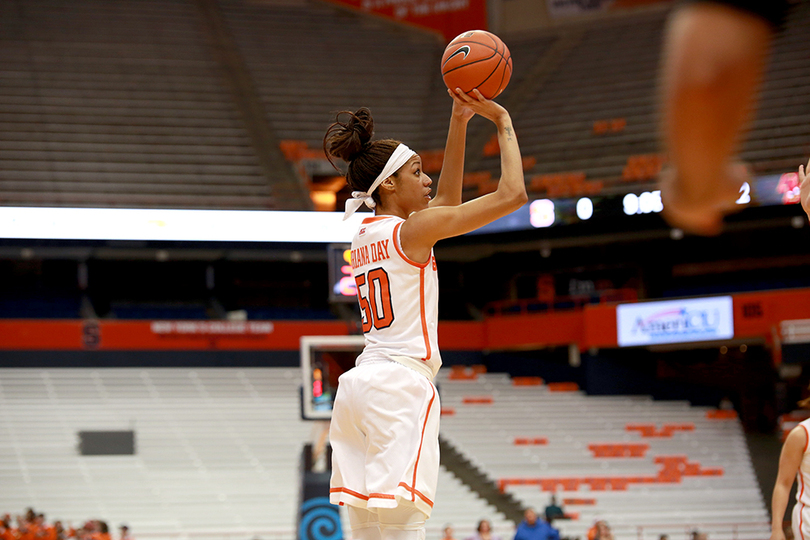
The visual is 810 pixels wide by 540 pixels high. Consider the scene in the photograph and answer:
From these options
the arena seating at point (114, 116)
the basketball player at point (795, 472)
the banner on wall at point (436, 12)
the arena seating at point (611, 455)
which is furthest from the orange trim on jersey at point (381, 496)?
the banner on wall at point (436, 12)

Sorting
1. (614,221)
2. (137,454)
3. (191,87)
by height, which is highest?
(191,87)

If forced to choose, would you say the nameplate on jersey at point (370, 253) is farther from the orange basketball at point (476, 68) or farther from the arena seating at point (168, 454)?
the arena seating at point (168, 454)

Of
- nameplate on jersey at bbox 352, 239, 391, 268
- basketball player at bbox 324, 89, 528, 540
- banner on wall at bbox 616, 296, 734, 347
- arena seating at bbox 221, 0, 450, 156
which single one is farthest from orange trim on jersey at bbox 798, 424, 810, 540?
arena seating at bbox 221, 0, 450, 156

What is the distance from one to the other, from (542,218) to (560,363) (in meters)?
4.52

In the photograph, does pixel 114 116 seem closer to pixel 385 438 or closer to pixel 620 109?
pixel 620 109

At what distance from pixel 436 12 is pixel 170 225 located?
13.4 meters

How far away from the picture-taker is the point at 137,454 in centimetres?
1759

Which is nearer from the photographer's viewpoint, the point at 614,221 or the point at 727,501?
the point at 727,501

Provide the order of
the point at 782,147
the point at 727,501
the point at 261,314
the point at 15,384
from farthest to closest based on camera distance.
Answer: the point at 261,314, the point at 782,147, the point at 15,384, the point at 727,501

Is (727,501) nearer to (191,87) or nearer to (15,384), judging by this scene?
(15,384)

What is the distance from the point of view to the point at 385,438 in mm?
3168

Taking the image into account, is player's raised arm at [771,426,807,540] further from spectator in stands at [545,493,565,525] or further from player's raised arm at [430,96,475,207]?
spectator in stands at [545,493,565,525]

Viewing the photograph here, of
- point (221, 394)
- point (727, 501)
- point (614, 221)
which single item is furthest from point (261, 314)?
point (727, 501)

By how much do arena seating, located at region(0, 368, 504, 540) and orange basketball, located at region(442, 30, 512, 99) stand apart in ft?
38.3
